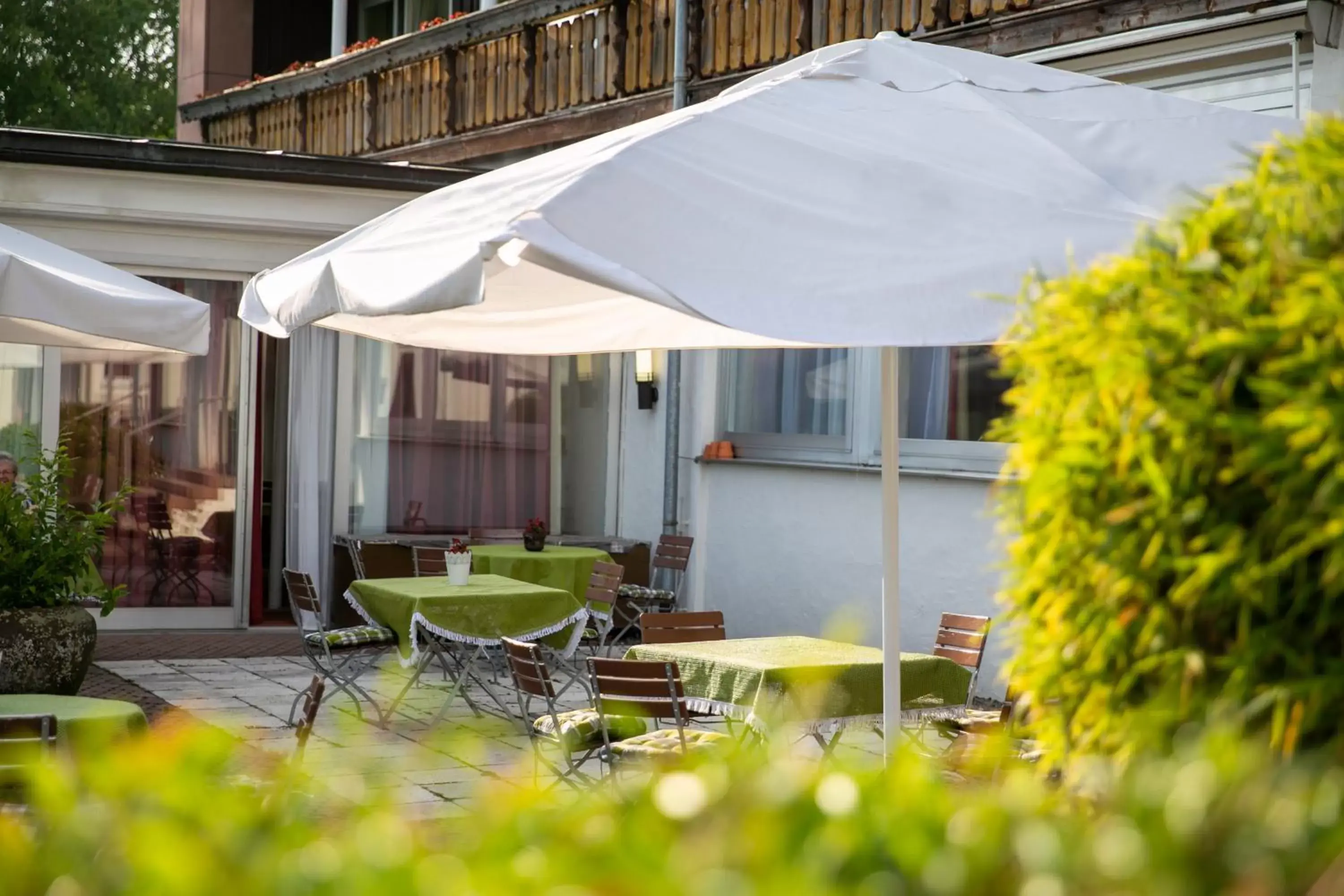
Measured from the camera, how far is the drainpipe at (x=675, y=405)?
12.8m

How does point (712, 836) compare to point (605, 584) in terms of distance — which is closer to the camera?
point (712, 836)

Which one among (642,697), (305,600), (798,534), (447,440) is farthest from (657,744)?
(447,440)

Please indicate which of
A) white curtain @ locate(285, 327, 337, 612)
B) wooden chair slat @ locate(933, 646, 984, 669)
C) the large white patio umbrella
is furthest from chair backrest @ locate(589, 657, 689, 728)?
white curtain @ locate(285, 327, 337, 612)

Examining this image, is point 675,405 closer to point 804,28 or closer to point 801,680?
point 804,28

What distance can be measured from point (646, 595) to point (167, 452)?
12.7ft

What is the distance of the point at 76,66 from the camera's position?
32.2 meters

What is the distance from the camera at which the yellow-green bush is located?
2168mm

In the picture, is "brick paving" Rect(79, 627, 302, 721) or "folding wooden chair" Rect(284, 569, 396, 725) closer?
"folding wooden chair" Rect(284, 569, 396, 725)

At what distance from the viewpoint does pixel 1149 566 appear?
7.61ft

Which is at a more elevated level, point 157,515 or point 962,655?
point 157,515

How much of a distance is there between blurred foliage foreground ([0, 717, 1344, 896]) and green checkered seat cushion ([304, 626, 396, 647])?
23.0 ft

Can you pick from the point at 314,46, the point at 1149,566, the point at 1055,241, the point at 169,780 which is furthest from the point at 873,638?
the point at 314,46

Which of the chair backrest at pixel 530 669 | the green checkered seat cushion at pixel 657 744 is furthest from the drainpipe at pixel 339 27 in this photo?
the green checkered seat cushion at pixel 657 744

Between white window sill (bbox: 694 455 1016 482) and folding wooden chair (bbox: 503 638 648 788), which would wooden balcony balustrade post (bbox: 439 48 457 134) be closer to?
white window sill (bbox: 694 455 1016 482)
